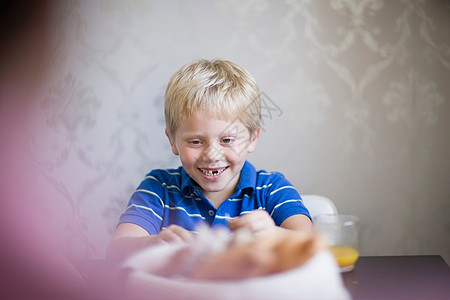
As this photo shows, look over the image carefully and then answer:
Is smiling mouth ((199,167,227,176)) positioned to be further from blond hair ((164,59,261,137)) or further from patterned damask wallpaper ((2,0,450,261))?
patterned damask wallpaper ((2,0,450,261))

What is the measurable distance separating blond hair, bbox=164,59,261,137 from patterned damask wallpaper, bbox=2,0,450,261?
0.87ft

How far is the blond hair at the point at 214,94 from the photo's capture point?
2.45 ft

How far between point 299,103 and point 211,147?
1.42 ft

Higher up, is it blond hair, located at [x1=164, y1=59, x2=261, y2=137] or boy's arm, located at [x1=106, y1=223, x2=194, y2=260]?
blond hair, located at [x1=164, y1=59, x2=261, y2=137]

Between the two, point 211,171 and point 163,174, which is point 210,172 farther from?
point 163,174

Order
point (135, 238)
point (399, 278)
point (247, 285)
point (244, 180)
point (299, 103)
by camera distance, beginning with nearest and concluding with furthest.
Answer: point (247, 285), point (399, 278), point (135, 238), point (244, 180), point (299, 103)

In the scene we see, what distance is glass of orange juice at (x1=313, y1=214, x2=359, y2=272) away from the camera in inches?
18.5

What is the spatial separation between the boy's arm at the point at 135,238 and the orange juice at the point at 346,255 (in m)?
0.18

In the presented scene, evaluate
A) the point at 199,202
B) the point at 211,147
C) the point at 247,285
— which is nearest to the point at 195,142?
the point at 211,147

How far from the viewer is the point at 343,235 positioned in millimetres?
485

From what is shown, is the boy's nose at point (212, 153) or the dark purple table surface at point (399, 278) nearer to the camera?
the dark purple table surface at point (399, 278)

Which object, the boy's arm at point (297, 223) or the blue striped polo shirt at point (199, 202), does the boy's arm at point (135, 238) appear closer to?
the blue striped polo shirt at point (199, 202)

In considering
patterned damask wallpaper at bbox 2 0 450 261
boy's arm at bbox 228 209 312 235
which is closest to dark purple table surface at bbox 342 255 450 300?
boy's arm at bbox 228 209 312 235

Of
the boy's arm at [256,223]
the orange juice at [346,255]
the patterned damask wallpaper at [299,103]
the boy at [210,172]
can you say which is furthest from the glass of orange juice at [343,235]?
the patterned damask wallpaper at [299,103]
